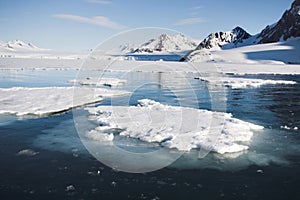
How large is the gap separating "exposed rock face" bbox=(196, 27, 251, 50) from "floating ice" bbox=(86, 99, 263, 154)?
132 meters

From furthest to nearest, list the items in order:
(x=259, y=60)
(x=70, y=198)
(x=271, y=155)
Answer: (x=259, y=60) < (x=271, y=155) < (x=70, y=198)

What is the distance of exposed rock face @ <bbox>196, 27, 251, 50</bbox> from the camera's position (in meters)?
140

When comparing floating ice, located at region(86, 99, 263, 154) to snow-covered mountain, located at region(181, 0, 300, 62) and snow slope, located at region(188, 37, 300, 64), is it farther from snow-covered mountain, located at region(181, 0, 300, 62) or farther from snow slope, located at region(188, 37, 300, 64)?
snow-covered mountain, located at region(181, 0, 300, 62)

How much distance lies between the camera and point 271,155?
706 centimetres

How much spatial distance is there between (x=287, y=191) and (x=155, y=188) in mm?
2395

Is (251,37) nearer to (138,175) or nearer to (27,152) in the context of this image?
(27,152)

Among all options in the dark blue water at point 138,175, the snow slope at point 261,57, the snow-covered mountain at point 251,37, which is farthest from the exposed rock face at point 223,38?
the dark blue water at point 138,175

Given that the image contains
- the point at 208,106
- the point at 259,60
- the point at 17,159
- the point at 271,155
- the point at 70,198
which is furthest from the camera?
the point at 259,60

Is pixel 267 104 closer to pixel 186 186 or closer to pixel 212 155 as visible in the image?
pixel 212 155

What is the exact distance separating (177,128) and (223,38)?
491 feet

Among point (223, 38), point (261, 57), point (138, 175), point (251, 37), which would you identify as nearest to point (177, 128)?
point (138, 175)

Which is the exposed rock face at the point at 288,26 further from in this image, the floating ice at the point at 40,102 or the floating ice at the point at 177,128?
the floating ice at the point at 177,128

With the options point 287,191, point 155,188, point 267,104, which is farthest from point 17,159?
point 267,104

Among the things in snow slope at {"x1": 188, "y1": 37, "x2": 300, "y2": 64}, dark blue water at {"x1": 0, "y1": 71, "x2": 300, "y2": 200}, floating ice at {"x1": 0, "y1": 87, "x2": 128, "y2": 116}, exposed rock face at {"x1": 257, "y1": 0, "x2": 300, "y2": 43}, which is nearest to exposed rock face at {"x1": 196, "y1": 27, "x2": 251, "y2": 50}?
exposed rock face at {"x1": 257, "y1": 0, "x2": 300, "y2": 43}
